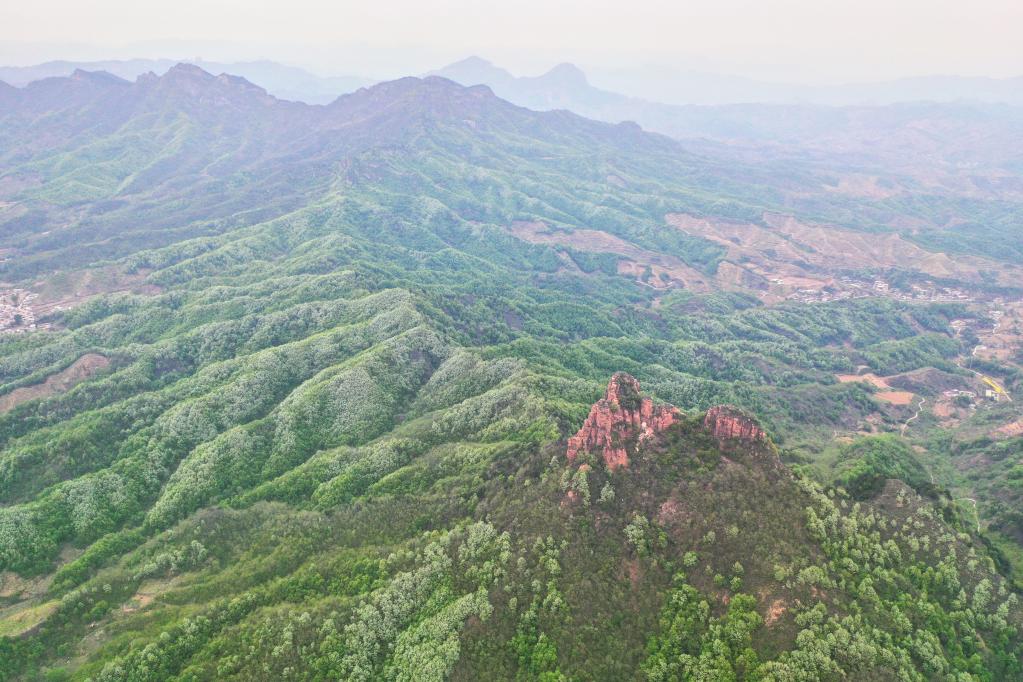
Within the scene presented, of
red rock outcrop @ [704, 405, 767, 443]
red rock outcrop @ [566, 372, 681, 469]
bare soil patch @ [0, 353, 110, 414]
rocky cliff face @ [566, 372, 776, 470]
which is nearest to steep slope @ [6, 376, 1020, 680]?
red rock outcrop @ [704, 405, 767, 443]

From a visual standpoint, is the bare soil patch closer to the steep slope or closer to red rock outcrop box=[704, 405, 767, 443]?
the steep slope

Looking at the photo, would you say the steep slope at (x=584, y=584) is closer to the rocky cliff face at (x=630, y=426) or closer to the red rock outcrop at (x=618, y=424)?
the rocky cliff face at (x=630, y=426)

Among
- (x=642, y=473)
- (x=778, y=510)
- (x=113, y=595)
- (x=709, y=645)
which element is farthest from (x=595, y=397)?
(x=113, y=595)

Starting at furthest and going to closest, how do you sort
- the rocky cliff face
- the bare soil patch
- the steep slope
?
the bare soil patch
the rocky cliff face
the steep slope

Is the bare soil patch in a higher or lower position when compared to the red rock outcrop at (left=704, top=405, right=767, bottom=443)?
lower

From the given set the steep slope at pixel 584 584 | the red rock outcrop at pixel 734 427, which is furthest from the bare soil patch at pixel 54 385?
the red rock outcrop at pixel 734 427

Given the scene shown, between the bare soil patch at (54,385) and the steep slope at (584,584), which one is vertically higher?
the steep slope at (584,584)
